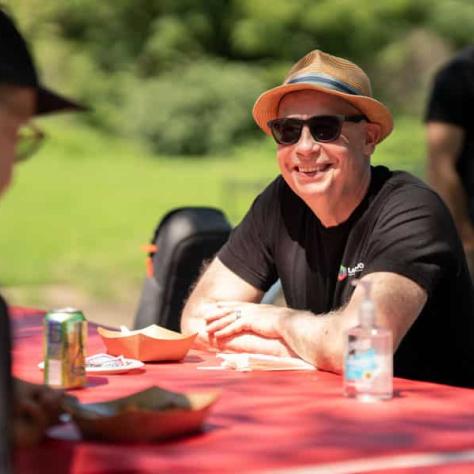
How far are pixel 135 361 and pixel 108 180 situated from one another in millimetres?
17076

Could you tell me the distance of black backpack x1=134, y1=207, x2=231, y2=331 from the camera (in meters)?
5.20

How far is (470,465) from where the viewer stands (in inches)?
92.0

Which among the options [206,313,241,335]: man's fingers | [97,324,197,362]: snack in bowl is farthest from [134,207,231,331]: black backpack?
[97,324,197,362]: snack in bowl

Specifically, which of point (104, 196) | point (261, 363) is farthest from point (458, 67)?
point (104, 196)

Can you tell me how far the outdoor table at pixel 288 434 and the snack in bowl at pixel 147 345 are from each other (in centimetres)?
22

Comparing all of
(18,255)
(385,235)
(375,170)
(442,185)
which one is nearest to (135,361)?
(385,235)

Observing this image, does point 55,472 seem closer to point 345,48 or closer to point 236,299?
point 236,299

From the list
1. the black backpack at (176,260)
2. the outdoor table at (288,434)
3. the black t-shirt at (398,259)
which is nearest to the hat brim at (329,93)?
the black t-shirt at (398,259)

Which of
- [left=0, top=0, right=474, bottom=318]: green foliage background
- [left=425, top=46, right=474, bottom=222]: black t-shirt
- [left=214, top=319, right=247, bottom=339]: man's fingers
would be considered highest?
[left=0, top=0, right=474, bottom=318]: green foliage background

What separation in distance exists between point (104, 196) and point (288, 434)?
52.5 ft

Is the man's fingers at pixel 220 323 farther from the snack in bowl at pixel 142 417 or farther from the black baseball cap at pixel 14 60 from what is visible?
the black baseball cap at pixel 14 60

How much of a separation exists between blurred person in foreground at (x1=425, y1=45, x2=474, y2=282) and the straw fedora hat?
1.87 m

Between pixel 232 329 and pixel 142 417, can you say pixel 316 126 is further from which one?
pixel 142 417

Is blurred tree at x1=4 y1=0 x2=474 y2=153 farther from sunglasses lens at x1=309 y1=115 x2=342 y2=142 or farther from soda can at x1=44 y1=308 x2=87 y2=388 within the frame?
soda can at x1=44 y1=308 x2=87 y2=388
